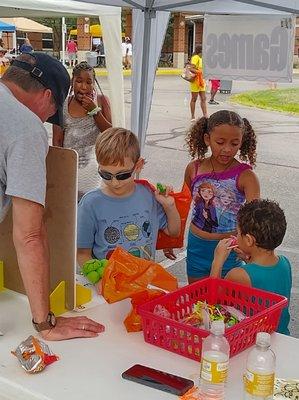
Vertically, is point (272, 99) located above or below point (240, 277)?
below

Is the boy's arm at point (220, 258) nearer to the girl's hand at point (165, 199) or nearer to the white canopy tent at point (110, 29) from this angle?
the girl's hand at point (165, 199)

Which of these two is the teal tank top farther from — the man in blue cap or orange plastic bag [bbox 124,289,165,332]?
the man in blue cap

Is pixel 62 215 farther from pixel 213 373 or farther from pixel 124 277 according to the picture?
pixel 213 373

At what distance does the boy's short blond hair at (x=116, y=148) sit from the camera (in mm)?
2555

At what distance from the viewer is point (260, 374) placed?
4.87ft

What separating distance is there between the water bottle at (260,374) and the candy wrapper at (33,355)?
23.4 inches

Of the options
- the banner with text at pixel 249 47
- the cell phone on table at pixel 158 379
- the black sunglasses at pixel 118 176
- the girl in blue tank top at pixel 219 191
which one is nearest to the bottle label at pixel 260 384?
the cell phone on table at pixel 158 379

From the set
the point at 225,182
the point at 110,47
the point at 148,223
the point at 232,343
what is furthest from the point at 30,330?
the point at 110,47

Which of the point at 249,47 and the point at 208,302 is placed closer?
the point at 208,302

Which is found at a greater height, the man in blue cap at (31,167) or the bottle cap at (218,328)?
the man in blue cap at (31,167)

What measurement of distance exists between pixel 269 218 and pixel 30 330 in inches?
39.7

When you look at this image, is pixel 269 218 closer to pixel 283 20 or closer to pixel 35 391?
pixel 35 391

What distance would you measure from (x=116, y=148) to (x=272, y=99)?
16.7m

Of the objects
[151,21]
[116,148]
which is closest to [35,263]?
[116,148]
